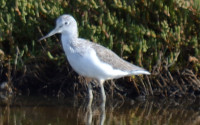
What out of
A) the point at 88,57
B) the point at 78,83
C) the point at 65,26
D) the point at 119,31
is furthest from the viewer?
the point at 78,83

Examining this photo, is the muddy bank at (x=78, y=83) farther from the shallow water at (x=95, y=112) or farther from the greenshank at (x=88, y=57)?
the greenshank at (x=88, y=57)

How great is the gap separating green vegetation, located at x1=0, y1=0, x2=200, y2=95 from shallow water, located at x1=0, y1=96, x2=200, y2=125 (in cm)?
51

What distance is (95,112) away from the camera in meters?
7.51

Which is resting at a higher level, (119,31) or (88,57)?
(119,31)

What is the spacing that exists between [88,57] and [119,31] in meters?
1.13

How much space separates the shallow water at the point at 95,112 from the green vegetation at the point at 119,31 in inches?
20.0

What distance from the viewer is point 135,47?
8117mm

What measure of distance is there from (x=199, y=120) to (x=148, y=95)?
1.63 metres

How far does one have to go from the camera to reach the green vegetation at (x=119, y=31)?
7941 mm

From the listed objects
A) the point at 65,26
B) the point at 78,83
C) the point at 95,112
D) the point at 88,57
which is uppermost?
the point at 65,26

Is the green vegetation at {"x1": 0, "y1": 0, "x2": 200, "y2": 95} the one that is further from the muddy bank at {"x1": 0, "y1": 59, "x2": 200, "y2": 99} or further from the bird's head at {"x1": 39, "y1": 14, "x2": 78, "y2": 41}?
the bird's head at {"x1": 39, "y1": 14, "x2": 78, "y2": 41}

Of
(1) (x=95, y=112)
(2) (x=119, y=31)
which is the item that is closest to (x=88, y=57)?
(1) (x=95, y=112)

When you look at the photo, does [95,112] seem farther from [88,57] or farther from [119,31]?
[119,31]

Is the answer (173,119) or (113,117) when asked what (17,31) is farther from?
(173,119)
